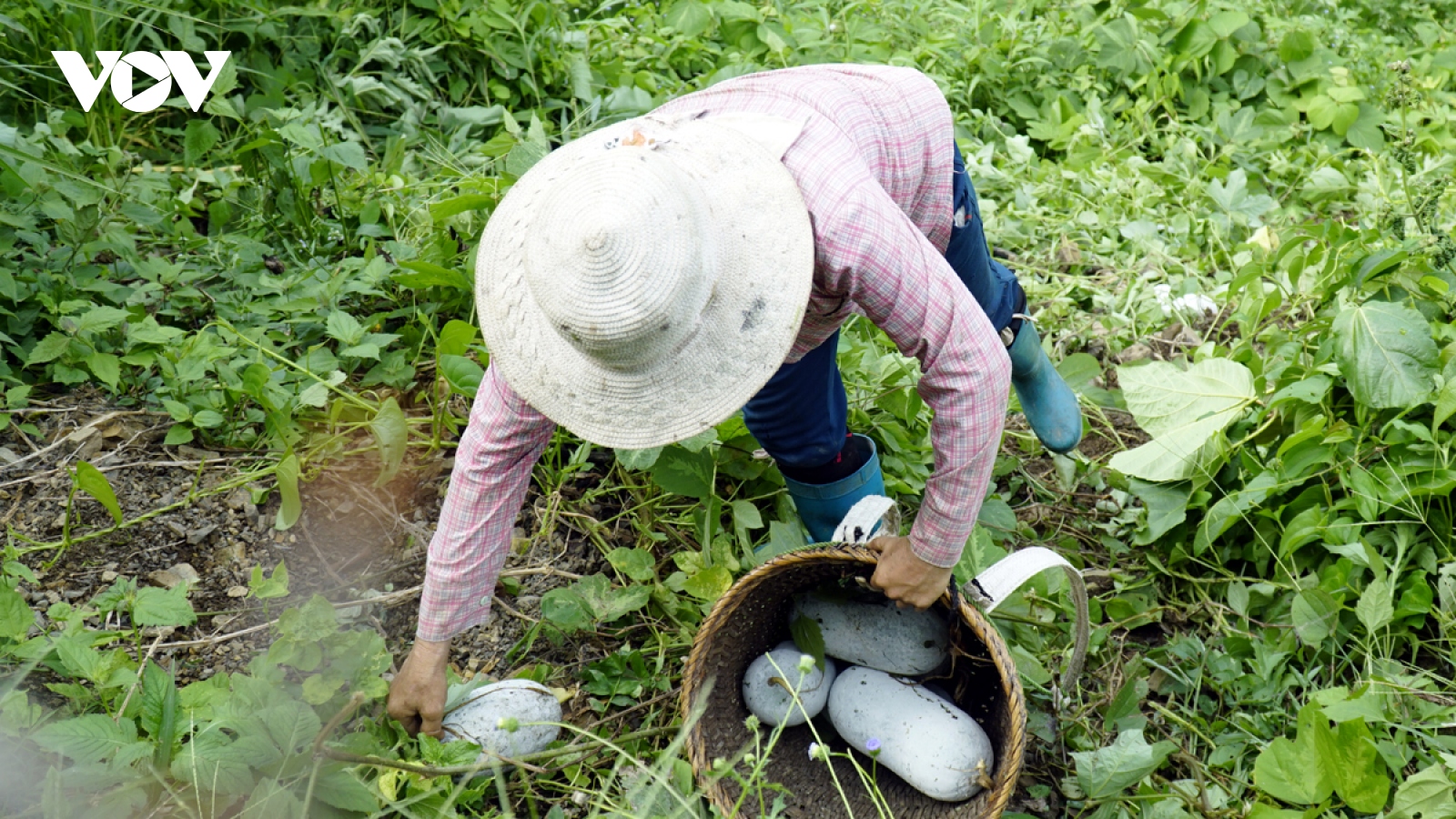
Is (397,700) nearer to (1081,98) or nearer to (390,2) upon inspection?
(390,2)

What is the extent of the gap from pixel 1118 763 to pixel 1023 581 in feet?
0.93

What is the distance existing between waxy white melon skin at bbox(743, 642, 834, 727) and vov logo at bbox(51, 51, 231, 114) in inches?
73.5

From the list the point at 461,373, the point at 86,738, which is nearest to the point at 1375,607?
the point at 461,373

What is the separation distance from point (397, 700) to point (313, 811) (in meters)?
0.21

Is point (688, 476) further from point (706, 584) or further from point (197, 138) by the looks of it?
point (197, 138)

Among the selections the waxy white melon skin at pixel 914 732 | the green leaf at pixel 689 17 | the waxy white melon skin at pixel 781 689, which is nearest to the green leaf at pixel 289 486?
the waxy white melon skin at pixel 781 689

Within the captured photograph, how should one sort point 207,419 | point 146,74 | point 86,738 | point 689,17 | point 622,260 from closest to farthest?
point 622,260, point 86,738, point 207,419, point 146,74, point 689,17

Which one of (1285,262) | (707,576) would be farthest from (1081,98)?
(707,576)

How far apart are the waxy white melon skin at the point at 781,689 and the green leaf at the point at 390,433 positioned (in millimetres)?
683

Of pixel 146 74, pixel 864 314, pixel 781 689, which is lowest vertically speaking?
pixel 781 689

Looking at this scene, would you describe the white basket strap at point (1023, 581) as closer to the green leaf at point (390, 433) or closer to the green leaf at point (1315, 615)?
the green leaf at point (1315, 615)

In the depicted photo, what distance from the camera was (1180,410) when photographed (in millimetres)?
2338

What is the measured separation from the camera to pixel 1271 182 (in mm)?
3475

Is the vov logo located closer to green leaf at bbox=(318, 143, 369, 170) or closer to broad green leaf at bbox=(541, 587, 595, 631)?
Result: green leaf at bbox=(318, 143, 369, 170)
